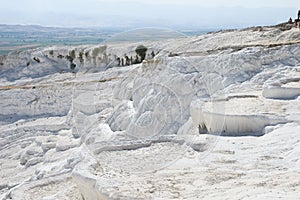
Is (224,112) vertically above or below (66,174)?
above

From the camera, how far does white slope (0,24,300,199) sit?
7.27 metres

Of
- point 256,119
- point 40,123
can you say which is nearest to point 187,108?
point 256,119

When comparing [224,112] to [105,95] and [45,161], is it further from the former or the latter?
[105,95]

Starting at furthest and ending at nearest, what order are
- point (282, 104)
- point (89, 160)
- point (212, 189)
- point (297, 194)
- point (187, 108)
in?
point (187, 108)
point (282, 104)
point (89, 160)
point (212, 189)
point (297, 194)

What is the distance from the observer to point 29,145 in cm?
2106

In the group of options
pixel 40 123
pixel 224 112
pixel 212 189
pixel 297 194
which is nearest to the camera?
pixel 297 194

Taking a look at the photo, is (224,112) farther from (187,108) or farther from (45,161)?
(45,161)

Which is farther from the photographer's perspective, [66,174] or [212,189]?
[66,174]

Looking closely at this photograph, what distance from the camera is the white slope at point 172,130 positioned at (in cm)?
727

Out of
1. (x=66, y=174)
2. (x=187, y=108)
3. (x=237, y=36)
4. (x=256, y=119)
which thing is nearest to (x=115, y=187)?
(x=66, y=174)

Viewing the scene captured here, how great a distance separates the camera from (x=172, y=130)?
13.7 m

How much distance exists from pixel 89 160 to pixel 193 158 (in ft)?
6.29

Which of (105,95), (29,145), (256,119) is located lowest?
(29,145)

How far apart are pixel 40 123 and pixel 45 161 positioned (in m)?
7.83
